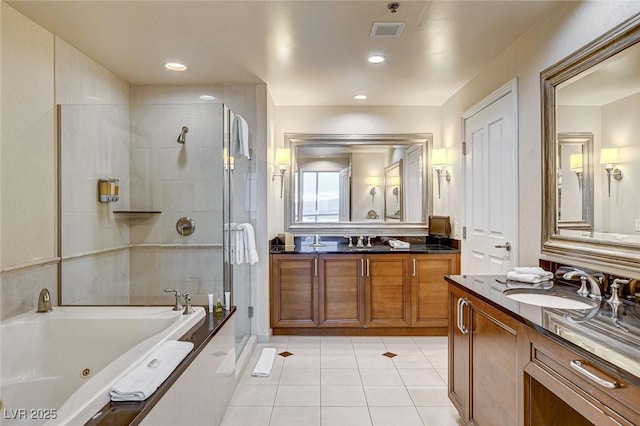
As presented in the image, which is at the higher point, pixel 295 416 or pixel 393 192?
pixel 393 192

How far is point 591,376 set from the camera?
1.06 metres

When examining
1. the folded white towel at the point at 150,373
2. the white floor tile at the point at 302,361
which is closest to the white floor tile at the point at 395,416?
the white floor tile at the point at 302,361

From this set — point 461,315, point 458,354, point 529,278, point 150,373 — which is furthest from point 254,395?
point 529,278

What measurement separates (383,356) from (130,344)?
6.69ft

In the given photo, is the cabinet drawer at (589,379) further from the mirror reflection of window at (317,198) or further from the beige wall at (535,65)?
the mirror reflection of window at (317,198)

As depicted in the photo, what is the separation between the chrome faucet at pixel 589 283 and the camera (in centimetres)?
165

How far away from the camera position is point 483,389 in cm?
176

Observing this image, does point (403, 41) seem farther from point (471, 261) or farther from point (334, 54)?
point (471, 261)

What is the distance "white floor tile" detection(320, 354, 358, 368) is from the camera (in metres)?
2.97

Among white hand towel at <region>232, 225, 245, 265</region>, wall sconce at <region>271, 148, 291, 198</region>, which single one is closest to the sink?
white hand towel at <region>232, 225, 245, 265</region>

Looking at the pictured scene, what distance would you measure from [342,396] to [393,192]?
233 cm

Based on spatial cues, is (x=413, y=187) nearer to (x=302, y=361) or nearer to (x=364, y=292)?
(x=364, y=292)

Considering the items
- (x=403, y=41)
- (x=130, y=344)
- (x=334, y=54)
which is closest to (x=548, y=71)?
(x=403, y=41)

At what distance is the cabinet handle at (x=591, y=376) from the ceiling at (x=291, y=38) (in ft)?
6.27
